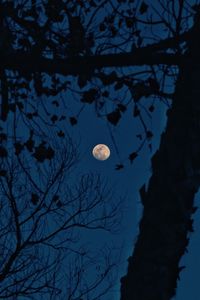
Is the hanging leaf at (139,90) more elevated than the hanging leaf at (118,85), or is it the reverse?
the hanging leaf at (118,85)

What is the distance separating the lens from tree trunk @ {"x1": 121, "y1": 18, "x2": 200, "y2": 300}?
3428mm

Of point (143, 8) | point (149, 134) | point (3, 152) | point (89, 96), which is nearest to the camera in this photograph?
point (89, 96)

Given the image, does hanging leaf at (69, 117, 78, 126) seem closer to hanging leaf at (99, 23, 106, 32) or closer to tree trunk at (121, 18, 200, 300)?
hanging leaf at (99, 23, 106, 32)

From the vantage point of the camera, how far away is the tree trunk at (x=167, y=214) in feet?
11.2

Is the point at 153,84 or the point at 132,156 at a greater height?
the point at 153,84

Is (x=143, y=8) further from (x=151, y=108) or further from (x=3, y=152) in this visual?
(x=3, y=152)

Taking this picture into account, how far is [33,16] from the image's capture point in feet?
18.5

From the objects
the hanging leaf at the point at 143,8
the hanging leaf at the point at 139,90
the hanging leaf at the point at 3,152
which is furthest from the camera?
the hanging leaf at the point at 3,152

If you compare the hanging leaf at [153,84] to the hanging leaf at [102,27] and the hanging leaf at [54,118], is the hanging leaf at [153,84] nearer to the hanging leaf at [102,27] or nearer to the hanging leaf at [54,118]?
the hanging leaf at [102,27]

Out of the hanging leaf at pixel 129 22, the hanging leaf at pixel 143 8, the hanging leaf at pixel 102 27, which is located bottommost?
the hanging leaf at pixel 129 22

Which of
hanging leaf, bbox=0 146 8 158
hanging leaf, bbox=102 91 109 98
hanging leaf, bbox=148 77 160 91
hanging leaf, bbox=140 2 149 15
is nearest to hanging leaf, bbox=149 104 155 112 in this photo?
hanging leaf, bbox=102 91 109 98

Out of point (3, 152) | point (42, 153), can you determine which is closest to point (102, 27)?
point (42, 153)

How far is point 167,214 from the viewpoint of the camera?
11.3ft

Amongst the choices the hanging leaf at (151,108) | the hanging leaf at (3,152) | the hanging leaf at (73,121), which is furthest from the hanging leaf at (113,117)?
the hanging leaf at (3,152)
